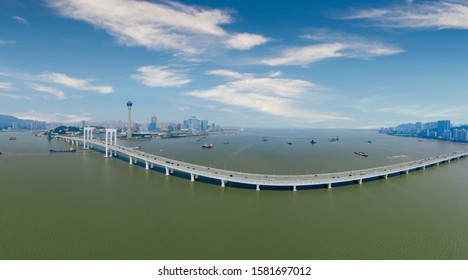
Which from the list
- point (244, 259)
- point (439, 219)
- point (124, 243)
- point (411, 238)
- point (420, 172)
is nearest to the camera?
point (244, 259)

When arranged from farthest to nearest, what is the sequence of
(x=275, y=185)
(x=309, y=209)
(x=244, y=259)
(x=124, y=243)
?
(x=275, y=185) < (x=309, y=209) < (x=124, y=243) < (x=244, y=259)

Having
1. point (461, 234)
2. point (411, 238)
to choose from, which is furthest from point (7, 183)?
point (461, 234)

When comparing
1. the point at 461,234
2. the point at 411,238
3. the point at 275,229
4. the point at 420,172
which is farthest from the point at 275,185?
the point at 420,172

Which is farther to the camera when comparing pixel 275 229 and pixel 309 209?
pixel 309 209

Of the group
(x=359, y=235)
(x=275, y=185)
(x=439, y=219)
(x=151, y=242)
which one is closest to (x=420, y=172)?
(x=439, y=219)

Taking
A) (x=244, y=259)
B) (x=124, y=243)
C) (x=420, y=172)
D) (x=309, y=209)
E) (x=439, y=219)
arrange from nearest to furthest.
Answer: (x=244, y=259) → (x=124, y=243) → (x=439, y=219) → (x=309, y=209) → (x=420, y=172)

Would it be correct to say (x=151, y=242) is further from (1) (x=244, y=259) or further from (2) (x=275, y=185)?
(2) (x=275, y=185)

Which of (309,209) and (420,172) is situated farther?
(420,172)

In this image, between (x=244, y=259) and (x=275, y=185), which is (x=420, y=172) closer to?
(x=275, y=185)

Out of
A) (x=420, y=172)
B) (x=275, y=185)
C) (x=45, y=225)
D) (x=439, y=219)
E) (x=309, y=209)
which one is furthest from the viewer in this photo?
(x=420, y=172)
